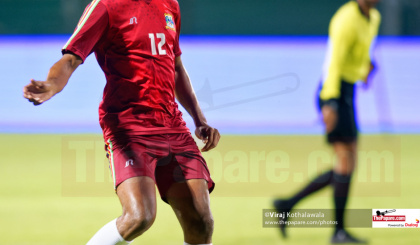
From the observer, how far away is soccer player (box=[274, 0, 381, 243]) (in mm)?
4562

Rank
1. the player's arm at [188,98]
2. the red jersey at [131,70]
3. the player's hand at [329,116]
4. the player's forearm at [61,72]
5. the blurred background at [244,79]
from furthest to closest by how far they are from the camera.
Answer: the blurred background at [244,79] → the player's hand at [329,116] → the player's arm at [188,98] → the red jersey at [131,70] → the player's forearm at [61,72]

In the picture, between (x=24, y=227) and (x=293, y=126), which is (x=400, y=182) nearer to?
(x=293, y=126)

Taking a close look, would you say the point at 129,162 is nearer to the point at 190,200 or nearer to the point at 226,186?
the point at 190,200

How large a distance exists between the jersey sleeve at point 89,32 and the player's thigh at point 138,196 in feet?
1.97

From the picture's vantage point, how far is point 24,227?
199 inches

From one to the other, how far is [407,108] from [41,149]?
4.97m

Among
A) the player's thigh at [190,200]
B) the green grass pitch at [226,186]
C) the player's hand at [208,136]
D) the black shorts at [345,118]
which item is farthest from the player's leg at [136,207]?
the black shorts at [345,118]

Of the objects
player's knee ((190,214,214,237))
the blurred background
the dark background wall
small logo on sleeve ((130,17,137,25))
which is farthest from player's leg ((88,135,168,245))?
the dark background wall

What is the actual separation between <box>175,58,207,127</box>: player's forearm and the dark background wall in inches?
221

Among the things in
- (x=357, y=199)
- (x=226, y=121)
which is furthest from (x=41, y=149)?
(x=357, y=199)

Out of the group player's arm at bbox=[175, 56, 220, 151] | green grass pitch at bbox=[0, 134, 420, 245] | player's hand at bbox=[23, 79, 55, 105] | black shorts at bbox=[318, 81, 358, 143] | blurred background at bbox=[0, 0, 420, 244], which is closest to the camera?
player's hand at bbox=[23, 79, 55, 105]

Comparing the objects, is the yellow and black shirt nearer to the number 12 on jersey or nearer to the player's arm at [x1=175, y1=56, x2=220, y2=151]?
the player's arm at [x1=175, y1=56, x2=220, y2=151]

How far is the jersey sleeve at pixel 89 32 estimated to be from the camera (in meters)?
3.00

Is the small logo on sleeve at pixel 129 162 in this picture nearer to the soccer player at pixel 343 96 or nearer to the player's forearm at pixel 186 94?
the player's forearm at pixel 186 94
